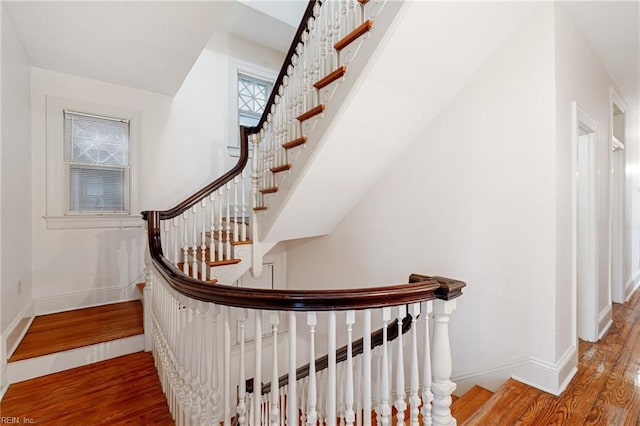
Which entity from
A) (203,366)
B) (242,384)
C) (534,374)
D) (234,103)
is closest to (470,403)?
(534,374)

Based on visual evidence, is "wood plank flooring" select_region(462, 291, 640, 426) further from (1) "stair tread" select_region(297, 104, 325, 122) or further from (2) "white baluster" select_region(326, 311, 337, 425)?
(1) "stair tread" select_region(297, 104, 325, 122)

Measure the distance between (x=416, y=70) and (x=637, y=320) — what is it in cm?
345

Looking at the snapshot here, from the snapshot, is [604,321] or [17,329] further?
[604,321]

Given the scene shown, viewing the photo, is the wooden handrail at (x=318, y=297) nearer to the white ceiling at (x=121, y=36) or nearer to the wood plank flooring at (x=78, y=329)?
the wood plank flooring at (x=78, y=329)

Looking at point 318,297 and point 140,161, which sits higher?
point 140,161

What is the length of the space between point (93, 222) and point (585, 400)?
4292 millimetres

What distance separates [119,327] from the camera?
2645mm

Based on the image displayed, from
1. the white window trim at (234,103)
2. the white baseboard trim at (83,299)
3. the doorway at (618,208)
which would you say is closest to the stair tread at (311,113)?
the white window trim at (234,103)

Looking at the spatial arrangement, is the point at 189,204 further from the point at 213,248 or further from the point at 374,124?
the point at 374,124

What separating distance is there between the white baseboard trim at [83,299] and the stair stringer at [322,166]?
178 centimetres

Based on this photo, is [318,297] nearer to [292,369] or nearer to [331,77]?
[292,369]

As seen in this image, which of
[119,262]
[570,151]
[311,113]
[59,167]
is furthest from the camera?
[119,262]

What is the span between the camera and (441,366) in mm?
1243

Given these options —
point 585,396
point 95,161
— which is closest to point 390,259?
point 585,396
